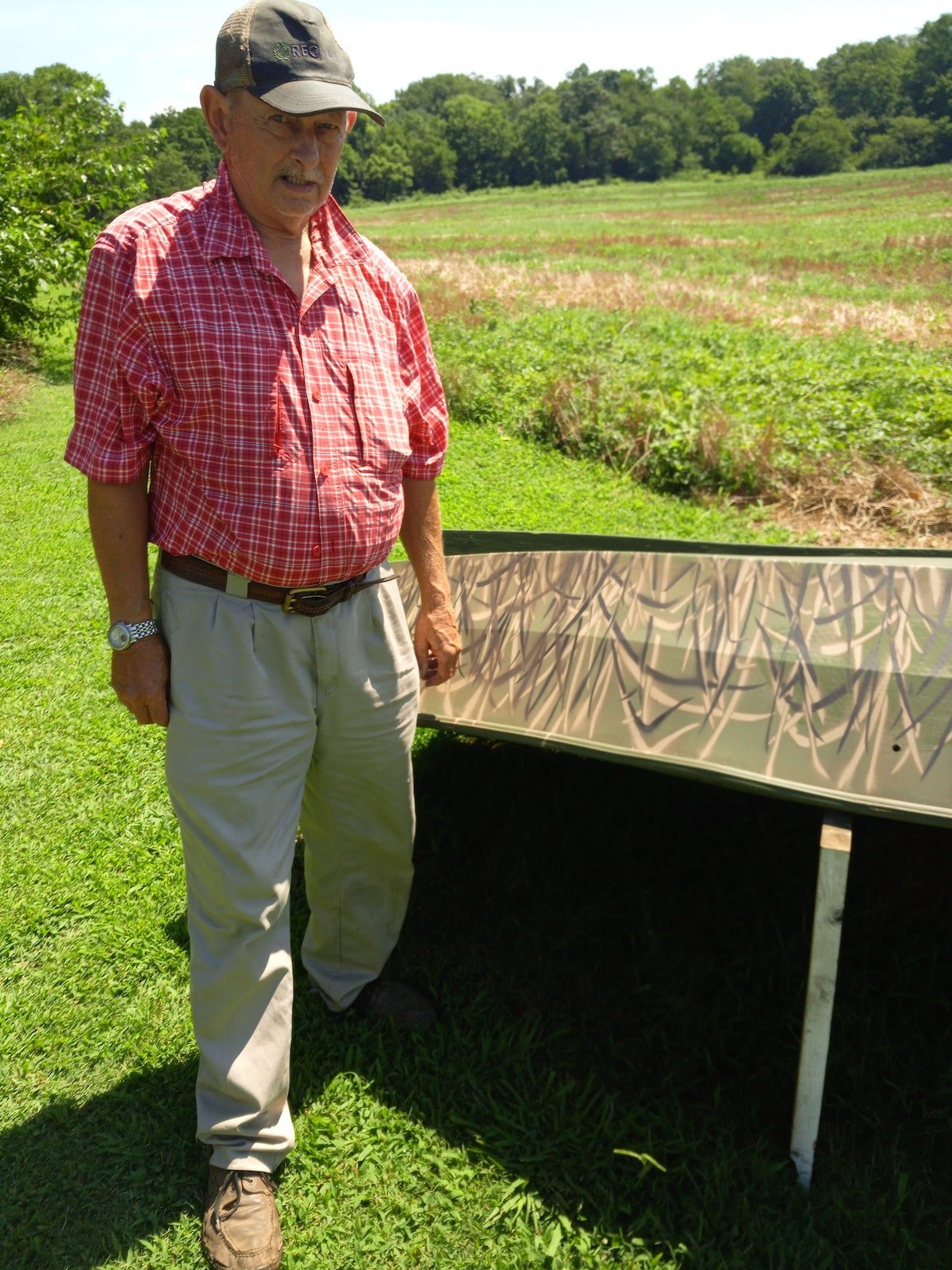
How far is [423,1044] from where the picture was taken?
2.74 meters

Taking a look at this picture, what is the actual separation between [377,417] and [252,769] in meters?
0.79

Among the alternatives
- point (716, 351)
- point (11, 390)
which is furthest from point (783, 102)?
point (11, 390)

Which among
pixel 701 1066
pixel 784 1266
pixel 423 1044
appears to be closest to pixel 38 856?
pixel 423 1044

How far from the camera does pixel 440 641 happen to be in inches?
108

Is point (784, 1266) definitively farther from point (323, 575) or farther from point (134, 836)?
point (134, 836)

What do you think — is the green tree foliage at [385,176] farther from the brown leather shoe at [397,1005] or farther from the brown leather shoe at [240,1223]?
the brown leather shoe at [240,1223]

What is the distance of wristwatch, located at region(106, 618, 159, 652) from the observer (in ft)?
6.96

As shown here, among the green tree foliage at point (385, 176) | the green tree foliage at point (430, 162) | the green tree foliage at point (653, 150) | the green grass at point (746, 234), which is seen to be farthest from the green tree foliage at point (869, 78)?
the green tree foliage at point (385, 176)

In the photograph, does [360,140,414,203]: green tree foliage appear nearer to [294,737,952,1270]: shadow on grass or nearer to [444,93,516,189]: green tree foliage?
[444,93,516,189]: green tree foliage

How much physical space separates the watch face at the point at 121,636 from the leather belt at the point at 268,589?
155 mm

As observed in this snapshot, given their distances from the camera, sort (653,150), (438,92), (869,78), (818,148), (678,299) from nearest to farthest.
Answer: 1. (678,299)
2. (818,148)
3. (869,78)
4. (653,150)
5. (438,92)

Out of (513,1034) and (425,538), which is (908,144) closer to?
(425,538)

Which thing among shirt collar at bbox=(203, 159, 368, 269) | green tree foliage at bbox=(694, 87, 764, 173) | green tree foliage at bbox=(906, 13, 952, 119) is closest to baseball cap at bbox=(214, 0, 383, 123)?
shirt collar at bbox=(203, 159, 368, 269)

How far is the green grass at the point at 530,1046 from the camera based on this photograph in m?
2.26
